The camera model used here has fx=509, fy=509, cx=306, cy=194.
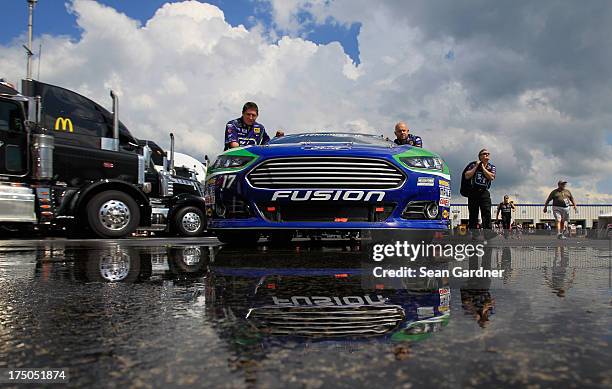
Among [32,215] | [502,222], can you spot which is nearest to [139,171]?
→ [32,215]

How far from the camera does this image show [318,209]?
14.3ft

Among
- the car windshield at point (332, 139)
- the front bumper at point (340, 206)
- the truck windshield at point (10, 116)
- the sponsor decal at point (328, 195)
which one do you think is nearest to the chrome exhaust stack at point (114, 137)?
the truck windshield at point (10, 116)

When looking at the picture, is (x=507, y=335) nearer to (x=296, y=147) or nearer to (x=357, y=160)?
(x=357, y=160)

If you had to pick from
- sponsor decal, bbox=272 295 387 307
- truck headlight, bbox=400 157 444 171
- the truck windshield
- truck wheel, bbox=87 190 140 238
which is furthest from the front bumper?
the truck windshield

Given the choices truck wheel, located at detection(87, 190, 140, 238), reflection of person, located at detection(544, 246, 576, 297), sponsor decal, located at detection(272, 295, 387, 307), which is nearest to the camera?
sponsor decal, located at detection(272, 295, 387, 307)

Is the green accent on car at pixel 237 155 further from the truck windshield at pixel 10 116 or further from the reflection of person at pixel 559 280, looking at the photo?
the truck windshield at pixel 10 116

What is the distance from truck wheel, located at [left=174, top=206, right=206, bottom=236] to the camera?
1073cm

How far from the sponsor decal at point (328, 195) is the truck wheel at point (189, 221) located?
6823mm

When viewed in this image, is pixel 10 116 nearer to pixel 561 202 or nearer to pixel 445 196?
pixel 445 196

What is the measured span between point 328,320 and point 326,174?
2801 mm

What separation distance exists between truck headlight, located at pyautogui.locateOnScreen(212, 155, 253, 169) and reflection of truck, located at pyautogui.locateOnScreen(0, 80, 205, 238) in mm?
4516

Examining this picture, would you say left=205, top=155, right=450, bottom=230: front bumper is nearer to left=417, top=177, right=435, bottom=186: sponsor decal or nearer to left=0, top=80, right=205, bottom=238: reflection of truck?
left=417, top=177, right=435, bottom=186: sponsor decal

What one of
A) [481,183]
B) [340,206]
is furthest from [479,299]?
[481,183]

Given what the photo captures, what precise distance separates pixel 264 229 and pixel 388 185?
44.2 inches
